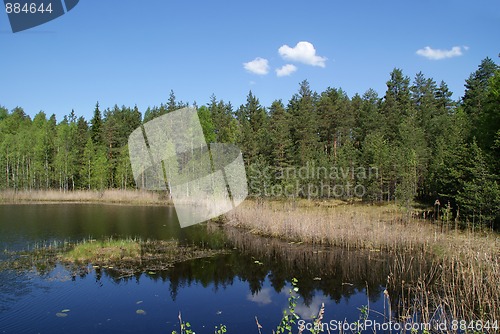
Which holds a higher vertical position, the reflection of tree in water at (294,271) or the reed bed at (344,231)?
the reed bed at (344,231)

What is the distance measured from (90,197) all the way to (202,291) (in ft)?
108

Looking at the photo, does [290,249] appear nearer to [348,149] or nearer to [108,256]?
[108,256]

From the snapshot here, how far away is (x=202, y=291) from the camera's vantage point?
461 inches

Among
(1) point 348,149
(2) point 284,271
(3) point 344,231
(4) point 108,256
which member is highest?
(1) point 348,149

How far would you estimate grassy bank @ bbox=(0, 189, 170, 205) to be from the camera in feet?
125

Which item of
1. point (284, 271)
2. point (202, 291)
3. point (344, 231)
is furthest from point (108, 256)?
point (344, 231)

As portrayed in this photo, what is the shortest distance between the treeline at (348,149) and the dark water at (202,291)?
351 inches

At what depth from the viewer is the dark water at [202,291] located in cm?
897

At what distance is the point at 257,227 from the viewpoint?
21.8 m

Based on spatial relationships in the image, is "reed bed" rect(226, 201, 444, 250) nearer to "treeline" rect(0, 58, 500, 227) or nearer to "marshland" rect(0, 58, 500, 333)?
"marshland" rect(0, 58, 500, 333)

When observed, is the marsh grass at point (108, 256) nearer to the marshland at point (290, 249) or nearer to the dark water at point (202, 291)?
the marshland at point (290, 249)

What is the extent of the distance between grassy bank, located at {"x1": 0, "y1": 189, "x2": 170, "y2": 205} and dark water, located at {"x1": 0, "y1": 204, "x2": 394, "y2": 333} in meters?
19.7

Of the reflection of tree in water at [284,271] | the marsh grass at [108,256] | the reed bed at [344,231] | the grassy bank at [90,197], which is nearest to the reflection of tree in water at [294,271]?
the reflection of tree in water at [284,271]

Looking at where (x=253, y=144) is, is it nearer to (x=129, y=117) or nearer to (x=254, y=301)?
(x=254, y=301)
